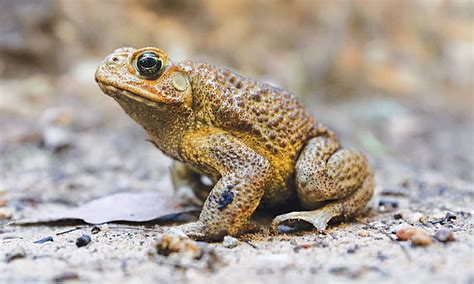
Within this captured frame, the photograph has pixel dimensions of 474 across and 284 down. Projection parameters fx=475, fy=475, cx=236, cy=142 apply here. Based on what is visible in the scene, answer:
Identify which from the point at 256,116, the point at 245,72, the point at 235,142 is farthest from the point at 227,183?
the point at 245,72

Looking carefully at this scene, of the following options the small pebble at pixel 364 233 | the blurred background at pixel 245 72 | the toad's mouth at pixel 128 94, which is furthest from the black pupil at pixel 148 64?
the blurred background at pixel 245 72

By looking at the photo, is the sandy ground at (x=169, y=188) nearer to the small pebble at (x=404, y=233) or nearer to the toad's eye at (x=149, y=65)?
the small pebble at (x=404, y=233)

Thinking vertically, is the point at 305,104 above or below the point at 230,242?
above

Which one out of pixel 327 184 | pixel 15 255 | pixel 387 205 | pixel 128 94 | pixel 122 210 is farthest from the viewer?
pixel 387 205

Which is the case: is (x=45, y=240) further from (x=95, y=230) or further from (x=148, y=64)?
(x=148, y=64)

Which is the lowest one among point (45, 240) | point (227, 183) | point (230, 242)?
point (45, 240)

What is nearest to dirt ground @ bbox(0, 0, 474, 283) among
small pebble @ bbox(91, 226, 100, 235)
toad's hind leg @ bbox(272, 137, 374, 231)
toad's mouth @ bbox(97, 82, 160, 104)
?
small pebble @ bbox(91, 226, 100, 235)

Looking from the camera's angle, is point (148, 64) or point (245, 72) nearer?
point (148, 64)

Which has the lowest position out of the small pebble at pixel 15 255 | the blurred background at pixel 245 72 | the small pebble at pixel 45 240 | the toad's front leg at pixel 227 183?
the small pebble at pixel 15 255
